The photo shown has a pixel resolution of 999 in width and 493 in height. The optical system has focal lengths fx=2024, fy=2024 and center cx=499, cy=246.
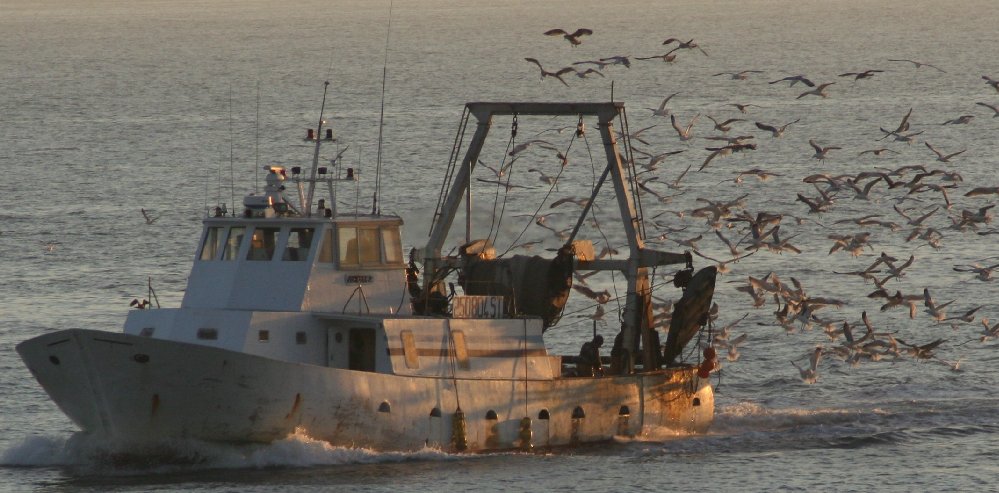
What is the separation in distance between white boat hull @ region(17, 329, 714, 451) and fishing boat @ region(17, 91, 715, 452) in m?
0.03

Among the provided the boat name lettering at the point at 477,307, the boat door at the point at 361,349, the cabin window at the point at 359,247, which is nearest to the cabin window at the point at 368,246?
the cabin window at the point at 359,247

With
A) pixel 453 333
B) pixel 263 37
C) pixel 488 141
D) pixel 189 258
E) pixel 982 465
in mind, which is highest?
pixel 263 37

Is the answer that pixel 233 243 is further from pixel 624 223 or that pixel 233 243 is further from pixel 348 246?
pixel 624 223

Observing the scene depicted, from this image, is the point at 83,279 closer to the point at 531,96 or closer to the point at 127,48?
the point at 531,96

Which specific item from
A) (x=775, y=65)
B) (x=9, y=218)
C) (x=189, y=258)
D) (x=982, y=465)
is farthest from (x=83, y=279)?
(x=775, y=65)

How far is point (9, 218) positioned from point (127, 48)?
105 metres

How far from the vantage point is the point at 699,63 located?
152m

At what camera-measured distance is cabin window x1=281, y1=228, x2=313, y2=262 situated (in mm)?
35562

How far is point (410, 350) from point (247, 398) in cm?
352

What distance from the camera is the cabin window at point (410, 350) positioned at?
3509 cm

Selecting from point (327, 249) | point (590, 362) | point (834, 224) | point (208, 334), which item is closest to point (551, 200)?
point (834, 224)

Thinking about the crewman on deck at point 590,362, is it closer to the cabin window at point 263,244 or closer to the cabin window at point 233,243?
the cabin window at point 263,244

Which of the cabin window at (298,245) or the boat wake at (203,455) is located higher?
the cabin window at (298,245)

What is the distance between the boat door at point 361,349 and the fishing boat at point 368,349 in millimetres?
25
